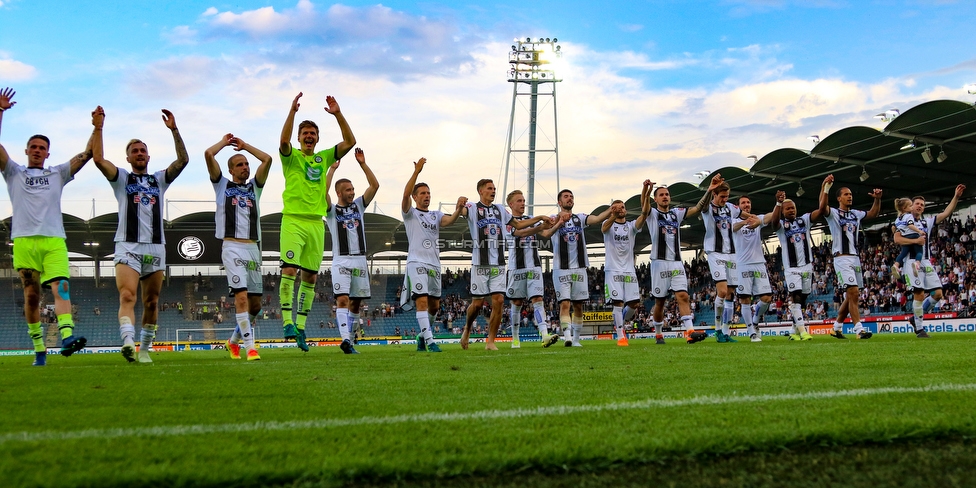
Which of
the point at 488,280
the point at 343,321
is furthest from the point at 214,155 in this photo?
the point at 488,280

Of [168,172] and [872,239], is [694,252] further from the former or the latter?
[168,172]

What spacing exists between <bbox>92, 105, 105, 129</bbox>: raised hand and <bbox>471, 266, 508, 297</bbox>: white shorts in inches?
223

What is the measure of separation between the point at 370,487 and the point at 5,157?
771cm

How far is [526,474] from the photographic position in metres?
2.57

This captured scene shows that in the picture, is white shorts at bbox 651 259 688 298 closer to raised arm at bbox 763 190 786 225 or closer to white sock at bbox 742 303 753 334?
white sock at bbox 742 303 753 334

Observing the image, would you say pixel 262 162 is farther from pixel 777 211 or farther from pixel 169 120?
pixel 777 211

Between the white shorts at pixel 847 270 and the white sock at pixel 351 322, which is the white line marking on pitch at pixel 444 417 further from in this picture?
the white shorts at pixel 847 270

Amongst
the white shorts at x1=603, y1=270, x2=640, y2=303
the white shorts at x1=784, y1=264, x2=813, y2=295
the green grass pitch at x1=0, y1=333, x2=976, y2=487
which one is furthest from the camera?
the white shorts at x1=784, y1=264, x2=813, y2=295

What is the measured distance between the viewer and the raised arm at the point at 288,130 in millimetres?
8766

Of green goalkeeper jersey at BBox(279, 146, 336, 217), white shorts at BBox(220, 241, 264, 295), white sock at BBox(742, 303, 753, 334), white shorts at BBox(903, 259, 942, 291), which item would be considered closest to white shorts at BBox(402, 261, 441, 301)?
green goalkeeper jersey at BBox(279, 146, 336, 217)

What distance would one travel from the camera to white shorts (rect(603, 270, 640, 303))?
14.0 meters

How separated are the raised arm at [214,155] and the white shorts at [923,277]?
37.4 ft

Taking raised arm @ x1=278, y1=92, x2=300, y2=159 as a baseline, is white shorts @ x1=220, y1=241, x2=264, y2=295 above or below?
below

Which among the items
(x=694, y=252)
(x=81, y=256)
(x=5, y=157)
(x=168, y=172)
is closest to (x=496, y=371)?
(x=168, y=172)
